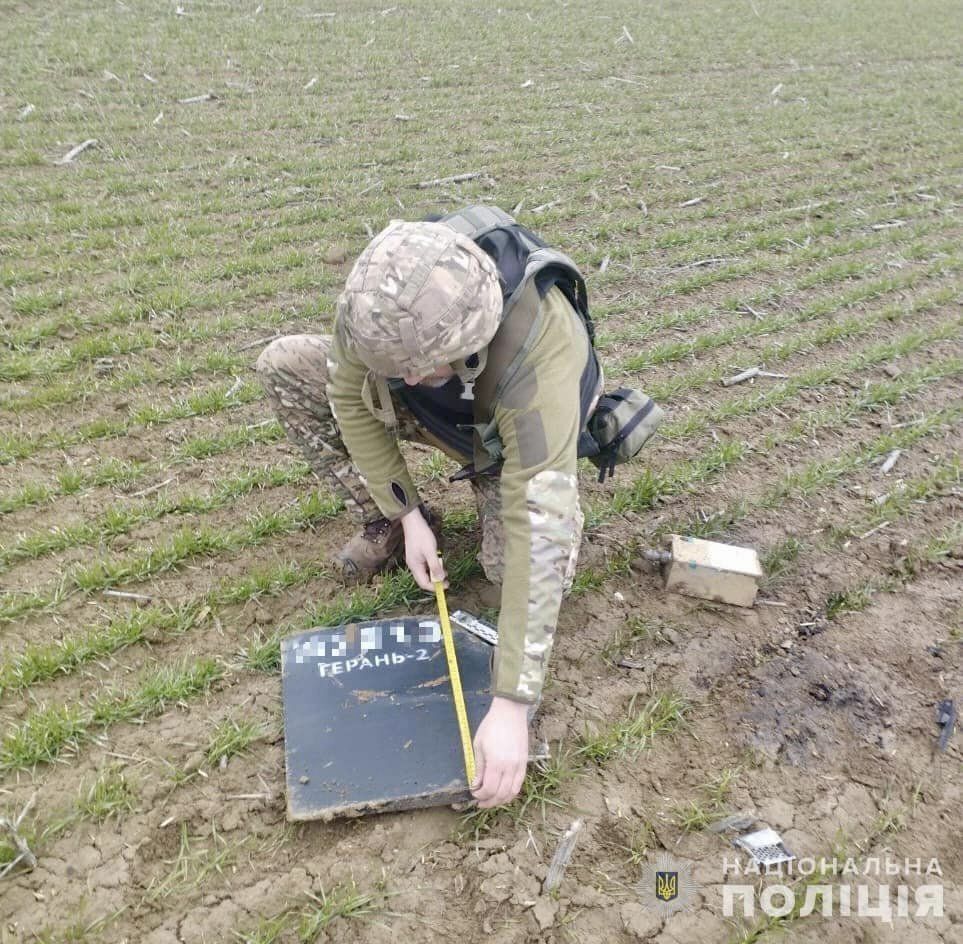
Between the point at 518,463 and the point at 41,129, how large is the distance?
823 centimetres

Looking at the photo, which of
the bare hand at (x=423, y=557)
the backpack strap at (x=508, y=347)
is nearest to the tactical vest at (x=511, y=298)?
the backpack strap at (x=508, y=347)

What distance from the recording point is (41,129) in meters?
8.41

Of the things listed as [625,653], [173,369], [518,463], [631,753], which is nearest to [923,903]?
[631,753]

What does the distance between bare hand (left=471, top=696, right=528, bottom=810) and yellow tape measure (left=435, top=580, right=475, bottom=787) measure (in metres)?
0.27

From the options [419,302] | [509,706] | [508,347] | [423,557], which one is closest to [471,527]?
[423,557]

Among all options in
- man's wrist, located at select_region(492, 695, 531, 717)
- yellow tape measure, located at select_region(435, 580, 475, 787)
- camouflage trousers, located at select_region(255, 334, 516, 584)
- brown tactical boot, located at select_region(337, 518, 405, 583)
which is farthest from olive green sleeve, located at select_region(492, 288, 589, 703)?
brown tactical boot, located at select_region(337, 518, 405, 583)

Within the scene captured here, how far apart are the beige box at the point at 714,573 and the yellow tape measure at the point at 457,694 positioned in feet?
3.66

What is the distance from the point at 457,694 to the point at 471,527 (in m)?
1.19

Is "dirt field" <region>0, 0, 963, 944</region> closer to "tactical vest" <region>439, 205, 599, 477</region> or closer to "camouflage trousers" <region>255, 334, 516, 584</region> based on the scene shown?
"camouflage trousers" <region>255, 334, 516, 584</region>

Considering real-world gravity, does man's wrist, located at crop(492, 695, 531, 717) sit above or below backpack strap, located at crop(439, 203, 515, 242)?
below

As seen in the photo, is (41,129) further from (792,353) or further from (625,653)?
(625,653)

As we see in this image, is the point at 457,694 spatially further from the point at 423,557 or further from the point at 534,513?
the point at 534,513

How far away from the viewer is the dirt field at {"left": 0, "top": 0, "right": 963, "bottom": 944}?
8.66 feet

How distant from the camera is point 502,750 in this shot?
2344 millimetres
